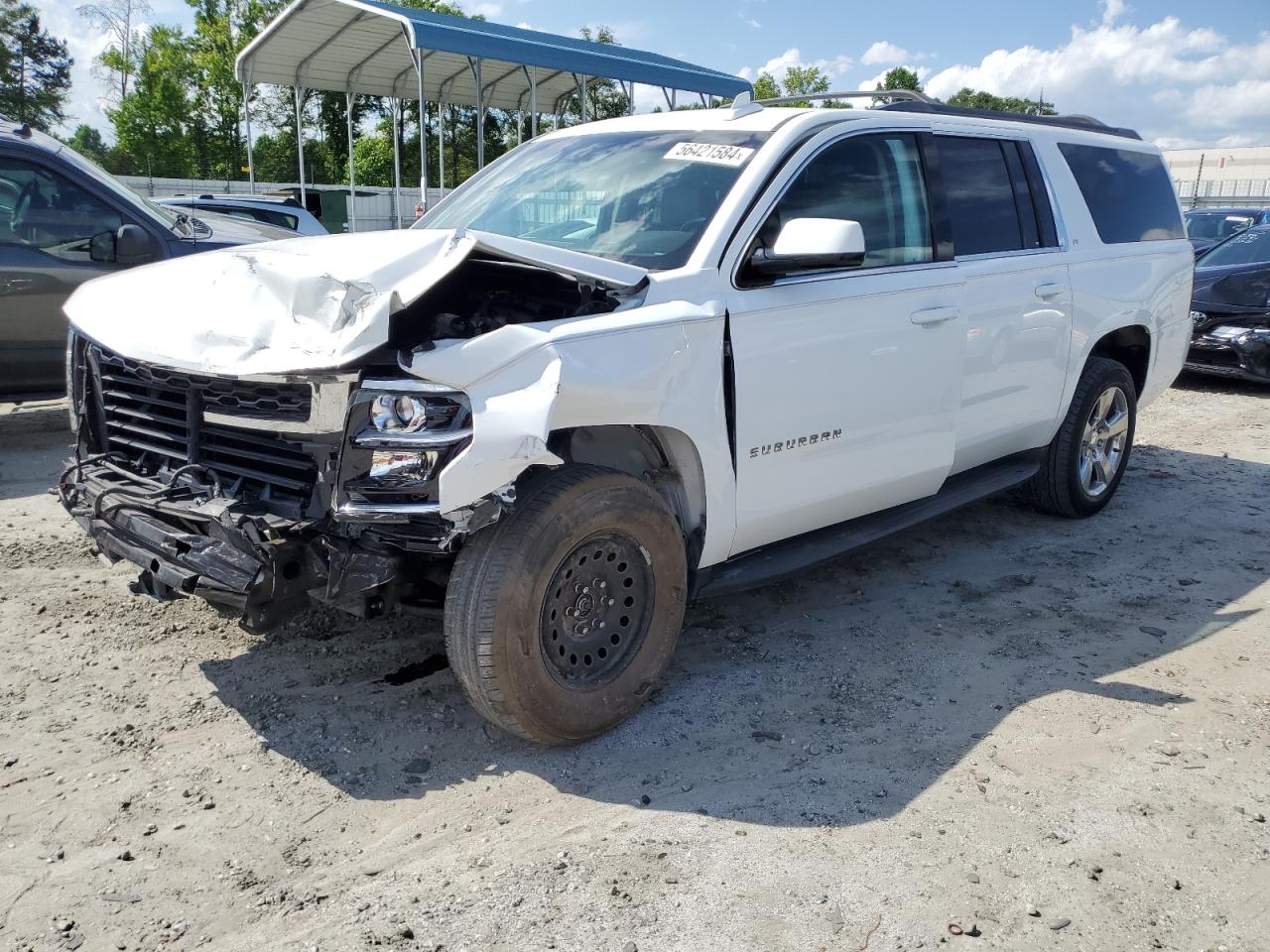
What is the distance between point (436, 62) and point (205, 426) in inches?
661

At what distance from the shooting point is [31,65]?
1993 inches

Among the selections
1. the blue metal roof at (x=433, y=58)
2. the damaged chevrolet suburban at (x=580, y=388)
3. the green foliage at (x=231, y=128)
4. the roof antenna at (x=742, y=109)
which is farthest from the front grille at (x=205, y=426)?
the green foliage at (x=231, y=128)

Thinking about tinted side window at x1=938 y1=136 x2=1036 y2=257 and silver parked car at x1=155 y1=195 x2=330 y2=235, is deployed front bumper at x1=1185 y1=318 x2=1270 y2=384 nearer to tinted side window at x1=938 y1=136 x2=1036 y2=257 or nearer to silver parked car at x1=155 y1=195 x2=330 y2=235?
tinted side window at x1=938 y1=136 x2=1036 y2=257

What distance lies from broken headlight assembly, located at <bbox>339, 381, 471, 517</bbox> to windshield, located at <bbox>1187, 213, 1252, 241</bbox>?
15010 millimetres

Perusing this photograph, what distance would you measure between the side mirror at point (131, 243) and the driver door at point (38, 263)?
0.38 metres

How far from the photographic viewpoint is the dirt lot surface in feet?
8.14

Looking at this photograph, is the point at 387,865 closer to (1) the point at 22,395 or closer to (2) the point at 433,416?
(2) the point at 433,416

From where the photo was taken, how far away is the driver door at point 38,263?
244 inches

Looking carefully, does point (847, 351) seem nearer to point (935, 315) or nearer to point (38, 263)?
point (935, 315)

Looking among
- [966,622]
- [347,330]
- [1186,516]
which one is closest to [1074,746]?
[966,622]

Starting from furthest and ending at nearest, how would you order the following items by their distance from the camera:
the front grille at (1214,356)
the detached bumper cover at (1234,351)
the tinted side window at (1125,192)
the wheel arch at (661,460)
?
the front grille at (1214,356)
the detached bumper cover at (1234,351)
the tinted side window at (1125,192)
the wheel arch at (661,460)

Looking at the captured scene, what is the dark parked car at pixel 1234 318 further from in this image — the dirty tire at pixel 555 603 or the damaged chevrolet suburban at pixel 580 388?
the dirty tire at pixel 555 603

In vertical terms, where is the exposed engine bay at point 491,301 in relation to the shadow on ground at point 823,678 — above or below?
above

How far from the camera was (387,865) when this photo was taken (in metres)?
2.64
